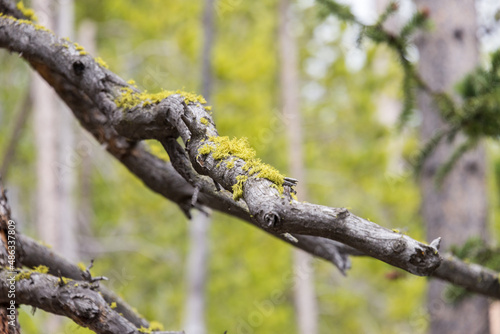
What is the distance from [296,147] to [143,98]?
10.6 metres

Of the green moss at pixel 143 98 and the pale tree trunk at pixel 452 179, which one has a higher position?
the pale tree trunk at pixel 452 179

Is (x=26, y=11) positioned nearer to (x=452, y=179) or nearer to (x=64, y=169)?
(x=452, y=179)

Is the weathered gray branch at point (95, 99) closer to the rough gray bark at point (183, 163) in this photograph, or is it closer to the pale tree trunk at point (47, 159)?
the rough gray bark at point (183, 163)

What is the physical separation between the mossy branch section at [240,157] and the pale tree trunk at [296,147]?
9999mm

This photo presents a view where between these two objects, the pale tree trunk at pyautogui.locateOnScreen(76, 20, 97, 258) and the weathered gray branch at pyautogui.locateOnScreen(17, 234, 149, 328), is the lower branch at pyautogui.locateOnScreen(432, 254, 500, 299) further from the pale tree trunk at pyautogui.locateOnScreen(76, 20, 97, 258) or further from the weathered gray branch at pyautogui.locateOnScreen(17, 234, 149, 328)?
the pale tree trunk at pyautogui.locateOnScreen(76, 20, 97, 258)

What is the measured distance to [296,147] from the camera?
1280cm

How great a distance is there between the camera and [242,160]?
5.98 ft

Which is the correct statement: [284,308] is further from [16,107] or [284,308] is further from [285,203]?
[285,203]

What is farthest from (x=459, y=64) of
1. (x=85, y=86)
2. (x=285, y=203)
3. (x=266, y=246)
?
(x=266, y=246)

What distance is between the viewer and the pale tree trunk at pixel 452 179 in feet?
17.1

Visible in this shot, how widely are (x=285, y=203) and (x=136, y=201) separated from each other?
39.7 feet

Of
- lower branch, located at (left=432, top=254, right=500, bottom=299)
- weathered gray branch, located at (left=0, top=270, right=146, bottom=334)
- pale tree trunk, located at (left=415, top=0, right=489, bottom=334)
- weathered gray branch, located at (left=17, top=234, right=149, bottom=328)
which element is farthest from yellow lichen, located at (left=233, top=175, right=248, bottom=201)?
pale tree trunk, located at (left=415, top=0, right=489, bottom=334)

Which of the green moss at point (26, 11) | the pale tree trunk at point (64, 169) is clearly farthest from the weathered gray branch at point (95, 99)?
the pale tree trunk at point (64, 169)

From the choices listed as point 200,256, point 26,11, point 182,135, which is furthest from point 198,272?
point 182,135
